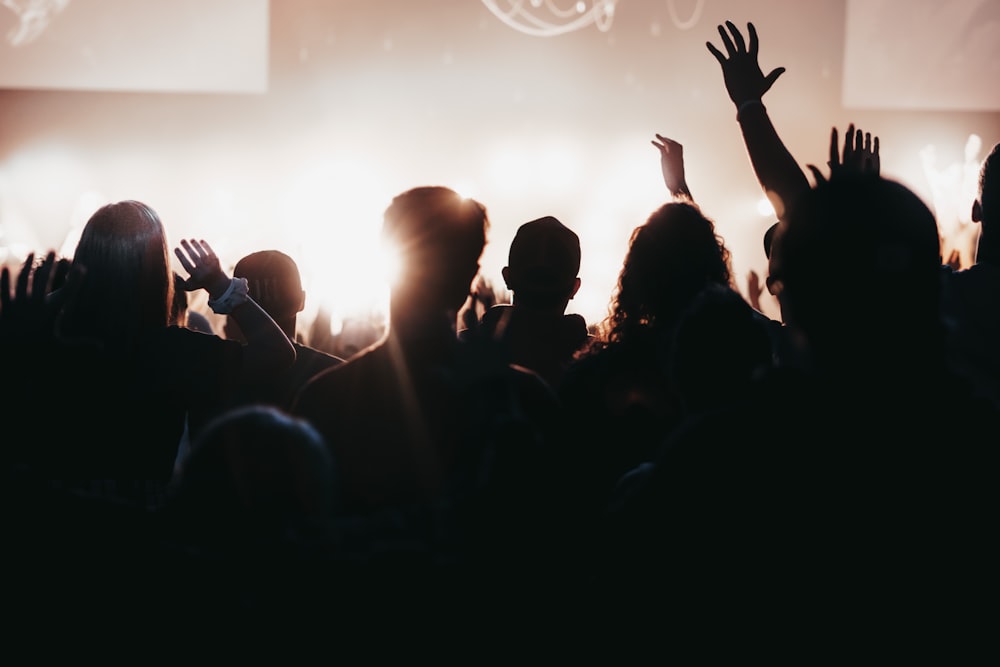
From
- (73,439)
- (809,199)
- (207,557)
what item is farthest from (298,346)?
(809,199)

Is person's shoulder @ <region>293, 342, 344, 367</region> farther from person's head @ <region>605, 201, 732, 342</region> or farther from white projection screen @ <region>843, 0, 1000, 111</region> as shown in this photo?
white projection screen @ <region>843, 0, 1000, 111</region>

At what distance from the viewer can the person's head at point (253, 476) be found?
0.94 metres

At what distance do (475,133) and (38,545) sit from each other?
741 centimetres

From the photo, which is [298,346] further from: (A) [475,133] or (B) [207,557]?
(A) [475,133]

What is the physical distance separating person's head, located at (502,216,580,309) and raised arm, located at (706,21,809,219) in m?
0.46

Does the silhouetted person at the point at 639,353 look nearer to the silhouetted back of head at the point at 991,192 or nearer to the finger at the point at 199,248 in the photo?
the silhouetted back of head at the point at 991,192

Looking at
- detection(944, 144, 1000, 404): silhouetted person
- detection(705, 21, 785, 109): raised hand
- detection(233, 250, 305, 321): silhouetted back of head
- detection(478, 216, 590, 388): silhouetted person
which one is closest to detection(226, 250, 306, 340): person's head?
detection(233, 250, 305, 321): silhouetted back of head

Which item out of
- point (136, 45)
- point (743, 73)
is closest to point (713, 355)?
point (743, 73)

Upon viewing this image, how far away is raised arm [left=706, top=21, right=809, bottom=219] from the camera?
1.55 m

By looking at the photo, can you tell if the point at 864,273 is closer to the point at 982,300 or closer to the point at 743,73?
the point at 982,300

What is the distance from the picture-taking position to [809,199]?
98cm

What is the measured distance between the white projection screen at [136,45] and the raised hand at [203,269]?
21.6 feet

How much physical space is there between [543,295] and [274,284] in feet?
2.39

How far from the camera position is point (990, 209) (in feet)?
5.31
